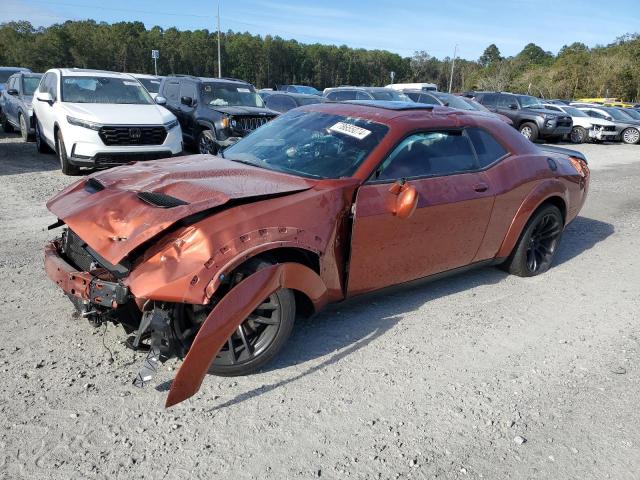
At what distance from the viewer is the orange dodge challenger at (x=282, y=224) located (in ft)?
9.41

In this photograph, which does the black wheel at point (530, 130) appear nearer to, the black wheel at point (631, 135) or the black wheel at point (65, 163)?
the black wheel at point (631, 135)

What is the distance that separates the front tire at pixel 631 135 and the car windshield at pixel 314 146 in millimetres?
22083

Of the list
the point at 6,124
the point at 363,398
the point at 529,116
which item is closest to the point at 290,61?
the point at 529,116

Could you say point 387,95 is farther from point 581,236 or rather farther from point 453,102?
point 581,236

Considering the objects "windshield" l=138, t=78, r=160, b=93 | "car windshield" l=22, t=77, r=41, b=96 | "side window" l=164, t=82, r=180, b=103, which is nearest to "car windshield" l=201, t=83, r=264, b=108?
"side window" l=164, t=82, r=180, b=103

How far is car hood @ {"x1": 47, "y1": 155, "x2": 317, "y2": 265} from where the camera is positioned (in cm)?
294

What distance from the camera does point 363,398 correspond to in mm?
3100

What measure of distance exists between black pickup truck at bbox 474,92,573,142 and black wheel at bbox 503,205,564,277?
15.5 meters

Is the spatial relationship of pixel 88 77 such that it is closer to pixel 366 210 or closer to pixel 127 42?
pixel 366 210

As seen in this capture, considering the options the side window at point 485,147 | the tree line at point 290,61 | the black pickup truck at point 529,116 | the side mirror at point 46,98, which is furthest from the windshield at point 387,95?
the tree line at point 290,61

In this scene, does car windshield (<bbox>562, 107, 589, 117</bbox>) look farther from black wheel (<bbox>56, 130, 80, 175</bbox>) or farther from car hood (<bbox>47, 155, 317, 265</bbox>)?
car hood (<bbox>47, 155, 317, 265</bbox>)

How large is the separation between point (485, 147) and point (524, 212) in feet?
2.37

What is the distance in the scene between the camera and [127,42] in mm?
65062

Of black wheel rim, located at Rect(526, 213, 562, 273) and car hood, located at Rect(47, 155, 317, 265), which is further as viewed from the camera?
black wheel rim, located at Rect(526, 213, 562, 273)
